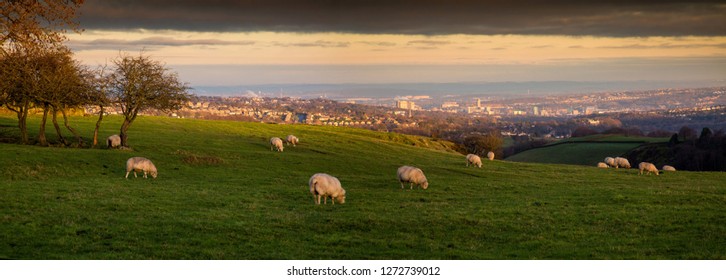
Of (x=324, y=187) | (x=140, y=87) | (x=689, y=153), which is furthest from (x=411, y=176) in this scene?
(x=689, y=153)

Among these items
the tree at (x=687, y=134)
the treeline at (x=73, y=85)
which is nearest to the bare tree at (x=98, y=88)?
the treeline at (x=73, y=85)

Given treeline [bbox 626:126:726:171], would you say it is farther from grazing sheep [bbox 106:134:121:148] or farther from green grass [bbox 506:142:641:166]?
grazing sheep [bbox 106:134:121:148]

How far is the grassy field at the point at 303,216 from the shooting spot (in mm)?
18000

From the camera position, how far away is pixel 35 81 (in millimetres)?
45594

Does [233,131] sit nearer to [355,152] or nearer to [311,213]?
[355,152]

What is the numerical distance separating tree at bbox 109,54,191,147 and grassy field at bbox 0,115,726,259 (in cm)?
547

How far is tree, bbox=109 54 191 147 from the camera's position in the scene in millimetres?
47531

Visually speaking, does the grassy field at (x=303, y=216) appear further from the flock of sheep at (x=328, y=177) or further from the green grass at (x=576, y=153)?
the green grass at (x=576, y=153)

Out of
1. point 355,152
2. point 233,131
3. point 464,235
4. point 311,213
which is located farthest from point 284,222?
point 233,131

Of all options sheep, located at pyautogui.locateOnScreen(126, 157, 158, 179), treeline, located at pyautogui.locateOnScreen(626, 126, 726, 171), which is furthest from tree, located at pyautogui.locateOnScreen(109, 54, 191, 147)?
treeline, located at pyautogui.locateOnScreen(626, 126, 726, 171)

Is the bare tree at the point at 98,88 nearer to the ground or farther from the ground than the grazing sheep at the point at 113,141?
farther from the ground

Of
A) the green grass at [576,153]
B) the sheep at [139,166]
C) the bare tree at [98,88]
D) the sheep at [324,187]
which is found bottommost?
the green grass at [576,153]

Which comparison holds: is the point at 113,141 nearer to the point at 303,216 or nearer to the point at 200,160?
the point at 200,160

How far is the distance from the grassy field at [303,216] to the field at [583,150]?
7070 cm
